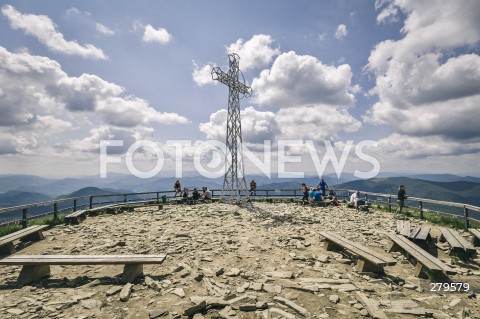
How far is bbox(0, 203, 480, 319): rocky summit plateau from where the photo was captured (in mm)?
5020

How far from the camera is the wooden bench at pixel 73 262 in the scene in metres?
6.36

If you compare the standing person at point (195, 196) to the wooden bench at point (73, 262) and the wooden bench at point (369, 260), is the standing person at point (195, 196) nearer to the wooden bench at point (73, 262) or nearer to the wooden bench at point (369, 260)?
the wooden bench at point (73, 262)

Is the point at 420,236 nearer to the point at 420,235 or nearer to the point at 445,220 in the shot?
the point at 420,235

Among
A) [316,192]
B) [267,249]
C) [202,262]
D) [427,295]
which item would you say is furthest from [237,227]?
[316,192]

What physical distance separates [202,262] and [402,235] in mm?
7417

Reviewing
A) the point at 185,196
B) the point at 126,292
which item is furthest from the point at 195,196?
the point at 126,292

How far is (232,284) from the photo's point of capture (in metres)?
6.23

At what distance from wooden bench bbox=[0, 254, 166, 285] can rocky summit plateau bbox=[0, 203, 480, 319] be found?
236mm

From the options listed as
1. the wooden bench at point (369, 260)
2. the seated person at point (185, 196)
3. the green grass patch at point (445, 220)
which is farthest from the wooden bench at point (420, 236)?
the seated person at point (185, 196)

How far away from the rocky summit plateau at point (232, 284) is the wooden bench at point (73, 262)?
24cm

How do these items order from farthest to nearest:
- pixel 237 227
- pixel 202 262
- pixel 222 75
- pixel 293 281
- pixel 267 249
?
pixel 222 75
pixel 237 227
pixel 267 249
pixel 202 262
pixel 293 281

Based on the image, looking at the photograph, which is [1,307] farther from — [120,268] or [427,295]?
[427,295]

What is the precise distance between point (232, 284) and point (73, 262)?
4.15 m

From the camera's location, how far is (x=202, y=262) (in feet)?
25.2
